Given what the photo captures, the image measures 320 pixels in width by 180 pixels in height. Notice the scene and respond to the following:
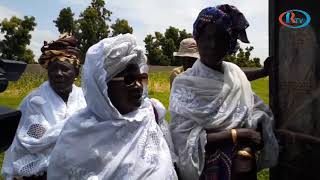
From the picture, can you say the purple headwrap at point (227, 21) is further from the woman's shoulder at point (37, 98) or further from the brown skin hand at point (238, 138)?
the woman's shoulder at point (37, 98)

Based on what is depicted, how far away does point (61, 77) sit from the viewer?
3.12 metres

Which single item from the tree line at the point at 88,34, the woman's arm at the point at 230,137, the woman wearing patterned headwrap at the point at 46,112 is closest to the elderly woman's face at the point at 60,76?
the woman wearing patterned headwrap at the point at 46,112

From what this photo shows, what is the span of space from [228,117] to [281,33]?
3.61ft

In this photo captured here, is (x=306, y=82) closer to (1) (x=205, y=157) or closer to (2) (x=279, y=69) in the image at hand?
(2) (x=279, y=69)

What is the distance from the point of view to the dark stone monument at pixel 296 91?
10.2 feet

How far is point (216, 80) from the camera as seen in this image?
2604mm

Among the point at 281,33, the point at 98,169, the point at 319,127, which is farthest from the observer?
the point at 281,33

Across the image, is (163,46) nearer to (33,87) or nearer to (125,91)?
(33,87)

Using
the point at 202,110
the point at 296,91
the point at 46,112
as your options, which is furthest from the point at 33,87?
the point at 202,110

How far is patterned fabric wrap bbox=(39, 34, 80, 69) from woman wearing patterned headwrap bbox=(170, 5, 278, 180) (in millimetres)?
932

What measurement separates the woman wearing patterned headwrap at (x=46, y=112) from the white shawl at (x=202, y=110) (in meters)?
0.79

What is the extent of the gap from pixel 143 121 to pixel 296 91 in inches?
55.3

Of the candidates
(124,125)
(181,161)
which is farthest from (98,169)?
(181,161)

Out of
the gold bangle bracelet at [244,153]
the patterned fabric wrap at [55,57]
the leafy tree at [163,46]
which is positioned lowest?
the leafy tree at [163,46]
